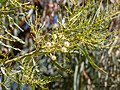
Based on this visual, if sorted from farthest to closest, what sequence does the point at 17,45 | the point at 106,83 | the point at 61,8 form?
the point at 106,83
the point at 61,8
the point at 17,45

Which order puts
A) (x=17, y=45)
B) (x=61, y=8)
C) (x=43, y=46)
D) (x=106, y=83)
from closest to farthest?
1. (x=43, y=46)
2. (x=17, y=45)
3. (x=61, y=8)
4. (x=106, y=83)

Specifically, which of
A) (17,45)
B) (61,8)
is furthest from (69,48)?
(61,8)

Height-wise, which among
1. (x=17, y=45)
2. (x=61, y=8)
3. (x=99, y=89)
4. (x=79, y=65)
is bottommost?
(x=99, y=89)

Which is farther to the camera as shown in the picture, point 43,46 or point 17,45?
point 17,45

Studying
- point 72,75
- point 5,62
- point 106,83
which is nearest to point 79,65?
point 72,75

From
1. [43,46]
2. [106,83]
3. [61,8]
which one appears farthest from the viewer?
[106,83]

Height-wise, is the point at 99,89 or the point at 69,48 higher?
the point at 69,48

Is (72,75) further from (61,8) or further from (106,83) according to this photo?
(61,8)

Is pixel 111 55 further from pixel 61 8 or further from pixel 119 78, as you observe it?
pixel 61 8

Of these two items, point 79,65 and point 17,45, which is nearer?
point 17,45
